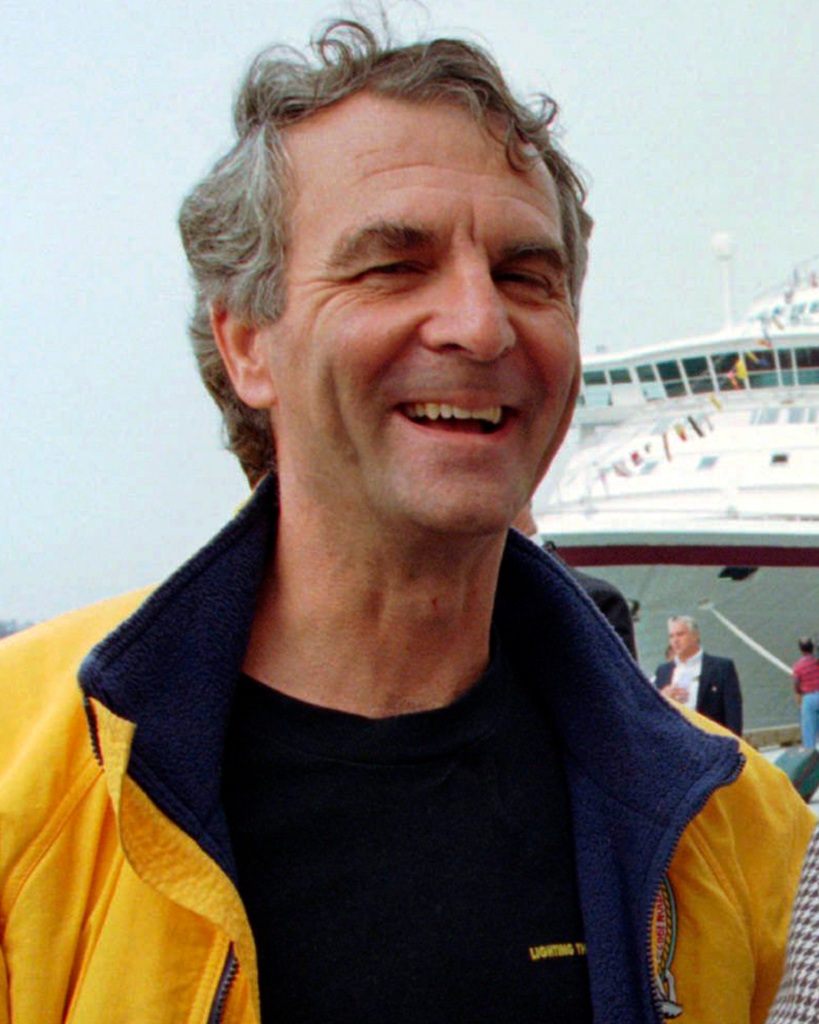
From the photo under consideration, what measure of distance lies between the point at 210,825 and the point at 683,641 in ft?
21.6

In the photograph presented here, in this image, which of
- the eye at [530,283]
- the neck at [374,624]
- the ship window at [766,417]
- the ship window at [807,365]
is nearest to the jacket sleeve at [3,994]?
the neck at [374,624]

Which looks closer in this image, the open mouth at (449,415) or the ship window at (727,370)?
the open mouth at (449,415)

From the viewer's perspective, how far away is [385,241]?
5.34 feet

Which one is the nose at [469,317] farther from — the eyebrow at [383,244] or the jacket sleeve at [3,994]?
the jacket sleeve at [3,994]

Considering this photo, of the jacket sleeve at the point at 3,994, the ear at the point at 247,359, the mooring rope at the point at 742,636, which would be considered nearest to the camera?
the jacket sleeve at the point at 3,994

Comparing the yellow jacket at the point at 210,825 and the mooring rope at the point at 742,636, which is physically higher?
the yellow jacket at the point at 210,825

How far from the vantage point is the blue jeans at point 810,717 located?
10.9 meters

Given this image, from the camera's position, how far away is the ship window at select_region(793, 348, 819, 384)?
58.0ft

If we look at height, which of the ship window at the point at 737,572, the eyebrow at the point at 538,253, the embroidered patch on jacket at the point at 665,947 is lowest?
the ship window at the point at 737,572

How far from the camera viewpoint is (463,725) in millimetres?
1743

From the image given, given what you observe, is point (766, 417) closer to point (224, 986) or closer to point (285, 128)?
point (285, 128)

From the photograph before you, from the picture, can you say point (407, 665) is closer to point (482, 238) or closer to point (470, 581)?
point (470, 581)

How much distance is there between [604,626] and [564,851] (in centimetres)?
45

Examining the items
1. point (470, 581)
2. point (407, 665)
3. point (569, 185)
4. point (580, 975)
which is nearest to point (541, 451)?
point (470, 581)
